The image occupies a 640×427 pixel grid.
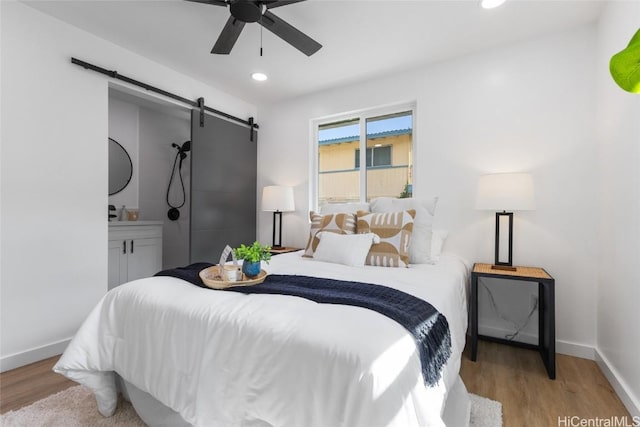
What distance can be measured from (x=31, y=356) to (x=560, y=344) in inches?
159

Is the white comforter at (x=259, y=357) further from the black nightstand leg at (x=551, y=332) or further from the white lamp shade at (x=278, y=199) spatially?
the white lamp shade at (x=278, y=199)

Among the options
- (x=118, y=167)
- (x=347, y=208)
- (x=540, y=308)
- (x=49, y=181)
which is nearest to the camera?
(x=49, y=181)

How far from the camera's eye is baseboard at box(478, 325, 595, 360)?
7.45 ft

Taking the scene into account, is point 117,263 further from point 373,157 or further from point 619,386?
point 619,386

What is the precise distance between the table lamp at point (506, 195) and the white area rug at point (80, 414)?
3.49 feet

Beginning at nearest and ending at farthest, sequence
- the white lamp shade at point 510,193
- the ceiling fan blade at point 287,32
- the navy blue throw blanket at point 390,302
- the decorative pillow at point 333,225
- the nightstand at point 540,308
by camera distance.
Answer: the navy blue throw blanket at point 390,302 < the ceiling fan blade at point 287,32 < the nightstand at point 540,308 < the white lamp shade at point 510,193 < the decorative pillow at point 333,225

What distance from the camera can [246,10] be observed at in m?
1.76

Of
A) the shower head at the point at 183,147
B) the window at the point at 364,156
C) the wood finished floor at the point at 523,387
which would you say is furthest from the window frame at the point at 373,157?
the shower head at the point at 183,147

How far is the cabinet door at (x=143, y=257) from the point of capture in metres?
3.39

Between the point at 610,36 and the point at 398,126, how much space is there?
168 centimetres

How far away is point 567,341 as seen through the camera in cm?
235

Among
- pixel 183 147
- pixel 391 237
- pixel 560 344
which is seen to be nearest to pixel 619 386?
pixel 560 344

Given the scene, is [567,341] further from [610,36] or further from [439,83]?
[439,83]

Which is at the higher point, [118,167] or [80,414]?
[118,167]
